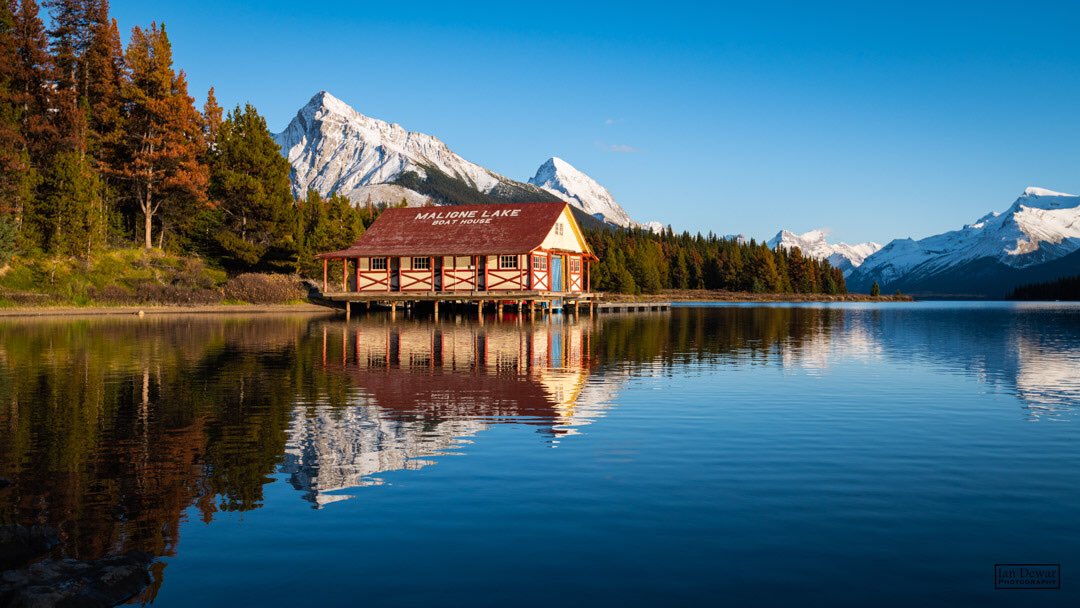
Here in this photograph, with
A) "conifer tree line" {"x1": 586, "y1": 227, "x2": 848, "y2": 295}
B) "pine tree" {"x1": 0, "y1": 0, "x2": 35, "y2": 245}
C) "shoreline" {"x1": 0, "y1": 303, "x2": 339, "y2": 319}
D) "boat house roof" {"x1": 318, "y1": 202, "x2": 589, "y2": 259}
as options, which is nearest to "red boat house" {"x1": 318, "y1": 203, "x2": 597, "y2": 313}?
"boat house roof" {"x1": 318, "y1": 202, "x2": 589, "y2": 259}

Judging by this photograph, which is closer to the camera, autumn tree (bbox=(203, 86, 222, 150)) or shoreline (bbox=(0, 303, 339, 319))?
shoreline (bbox=(0, 303, 339, 319))

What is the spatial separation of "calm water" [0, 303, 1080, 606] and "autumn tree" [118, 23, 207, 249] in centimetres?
4426

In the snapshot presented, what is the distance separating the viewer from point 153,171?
63156mm

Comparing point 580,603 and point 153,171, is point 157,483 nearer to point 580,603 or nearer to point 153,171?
point 580,603

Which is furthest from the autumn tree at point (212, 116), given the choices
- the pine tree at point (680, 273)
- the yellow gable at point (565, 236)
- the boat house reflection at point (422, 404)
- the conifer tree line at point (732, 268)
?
the pine tree at point (680, 273)

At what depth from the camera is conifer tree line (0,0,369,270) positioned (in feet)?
182

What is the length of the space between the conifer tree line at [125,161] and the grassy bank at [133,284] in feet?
3.83

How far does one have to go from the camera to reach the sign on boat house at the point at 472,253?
59500 millimetres

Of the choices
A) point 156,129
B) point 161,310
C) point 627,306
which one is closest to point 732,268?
point 627,306

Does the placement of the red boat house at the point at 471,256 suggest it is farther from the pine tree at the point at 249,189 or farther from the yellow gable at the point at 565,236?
the pine tree at the point at 249,189

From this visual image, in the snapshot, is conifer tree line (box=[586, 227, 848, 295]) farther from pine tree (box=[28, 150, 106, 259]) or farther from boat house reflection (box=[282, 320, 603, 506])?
boat house reflection (box=[282, 320, 603, 506])

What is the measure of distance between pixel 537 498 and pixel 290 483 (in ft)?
10.00

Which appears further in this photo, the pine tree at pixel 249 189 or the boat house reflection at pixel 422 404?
the pine tree at pixel 249 189

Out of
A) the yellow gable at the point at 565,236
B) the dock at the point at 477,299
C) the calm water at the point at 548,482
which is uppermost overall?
the yellow gable at the point at 565,236
